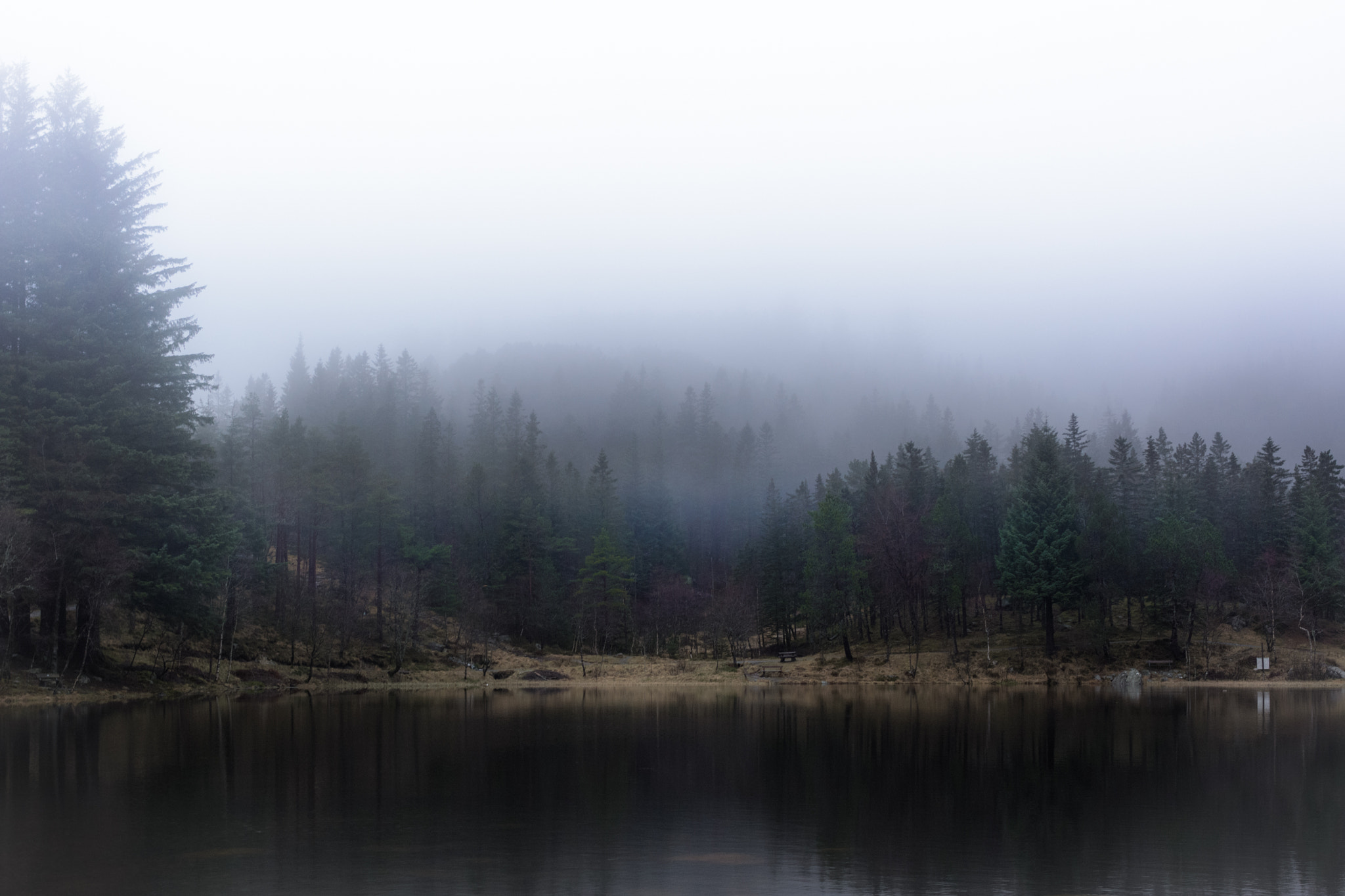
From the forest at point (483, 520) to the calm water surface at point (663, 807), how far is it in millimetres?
11100

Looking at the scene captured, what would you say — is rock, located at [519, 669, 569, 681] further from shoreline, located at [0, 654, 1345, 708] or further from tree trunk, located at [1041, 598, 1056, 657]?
tree trunk, located at [1041, 598, 1056, 657]

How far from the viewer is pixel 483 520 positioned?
93.6 meters

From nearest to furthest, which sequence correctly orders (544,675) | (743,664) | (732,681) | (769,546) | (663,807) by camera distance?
1. (663,807)
2. (732,681)
3. (544,675)
4. (743,664)
5. (769,546)

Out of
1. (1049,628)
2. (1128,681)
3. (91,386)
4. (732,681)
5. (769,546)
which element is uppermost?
(91,386)

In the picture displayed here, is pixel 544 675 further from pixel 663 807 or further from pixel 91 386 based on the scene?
pixel 663 807

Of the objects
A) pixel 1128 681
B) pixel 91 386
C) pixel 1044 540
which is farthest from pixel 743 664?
pixel 91 386

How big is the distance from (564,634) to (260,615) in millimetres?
27528

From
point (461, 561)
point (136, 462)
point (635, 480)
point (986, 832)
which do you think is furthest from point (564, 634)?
point (986, 832)

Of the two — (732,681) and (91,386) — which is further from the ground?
(91,386)

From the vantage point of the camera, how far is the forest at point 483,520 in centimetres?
4353

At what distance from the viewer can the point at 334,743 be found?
2812cm

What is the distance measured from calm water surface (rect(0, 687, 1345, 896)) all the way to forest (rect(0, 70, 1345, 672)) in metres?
11.1

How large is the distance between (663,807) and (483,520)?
77.5 meters

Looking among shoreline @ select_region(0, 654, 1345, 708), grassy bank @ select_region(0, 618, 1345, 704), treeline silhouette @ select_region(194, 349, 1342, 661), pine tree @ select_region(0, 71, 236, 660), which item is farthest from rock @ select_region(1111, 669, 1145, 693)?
pine tree @ select_region(0, 71, 236, 660)
